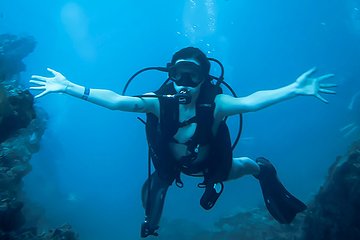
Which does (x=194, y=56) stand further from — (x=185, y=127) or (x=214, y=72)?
(x=214, y=72)

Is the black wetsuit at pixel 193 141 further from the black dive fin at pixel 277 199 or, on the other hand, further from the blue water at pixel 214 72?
the blue water at pixel 214 72

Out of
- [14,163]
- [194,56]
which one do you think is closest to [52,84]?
[194,56]

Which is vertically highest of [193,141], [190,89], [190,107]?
[190,89]

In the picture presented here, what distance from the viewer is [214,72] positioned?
52.2m

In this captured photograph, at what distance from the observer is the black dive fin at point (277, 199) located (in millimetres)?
6871

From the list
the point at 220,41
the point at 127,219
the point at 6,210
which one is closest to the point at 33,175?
the point at 127,219

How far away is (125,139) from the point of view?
85375mm

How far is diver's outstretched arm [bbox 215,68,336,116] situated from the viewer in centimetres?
448

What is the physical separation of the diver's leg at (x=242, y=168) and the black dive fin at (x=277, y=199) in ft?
0.83

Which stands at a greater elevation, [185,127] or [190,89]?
[190,89]

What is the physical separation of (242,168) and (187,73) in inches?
103

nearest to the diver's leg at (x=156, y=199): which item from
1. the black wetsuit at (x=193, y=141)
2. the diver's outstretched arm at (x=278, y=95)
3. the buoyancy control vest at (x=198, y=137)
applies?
the black wetsuit at (x=193, y=141)

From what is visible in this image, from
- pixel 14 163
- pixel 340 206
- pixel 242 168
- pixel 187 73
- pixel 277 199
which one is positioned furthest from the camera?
pixel 14 163

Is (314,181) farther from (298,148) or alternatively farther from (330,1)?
(330,1)
